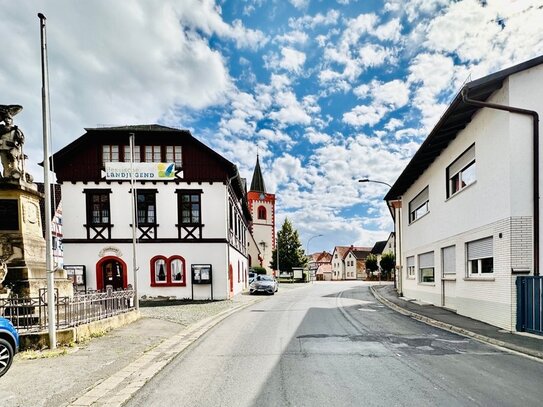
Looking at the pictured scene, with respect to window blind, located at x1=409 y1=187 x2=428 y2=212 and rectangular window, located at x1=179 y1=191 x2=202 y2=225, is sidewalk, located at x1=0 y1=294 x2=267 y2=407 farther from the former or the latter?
window blind, located at x1=409 y1=187 x2=428 y2=212

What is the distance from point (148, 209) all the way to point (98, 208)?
9.44ft

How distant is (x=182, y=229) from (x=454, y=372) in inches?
671

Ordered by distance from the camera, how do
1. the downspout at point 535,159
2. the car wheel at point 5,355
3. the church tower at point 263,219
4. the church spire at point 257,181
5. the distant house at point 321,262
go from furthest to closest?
the distant house at point 321,262, the church spire at point 257,181, the church tower at point 263,219, the downspout at point 535,159, the car wheel at point 5,355

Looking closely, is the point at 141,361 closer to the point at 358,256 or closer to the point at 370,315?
the point at 370,315

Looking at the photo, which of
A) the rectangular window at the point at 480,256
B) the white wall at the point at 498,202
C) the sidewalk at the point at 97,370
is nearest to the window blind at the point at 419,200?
the white wall at the point at 498,202

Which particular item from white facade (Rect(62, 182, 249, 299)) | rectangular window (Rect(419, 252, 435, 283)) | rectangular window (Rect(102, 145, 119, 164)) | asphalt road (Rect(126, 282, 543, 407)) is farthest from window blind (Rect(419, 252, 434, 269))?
rectangular window (Rect(102, 145, 119, 164))

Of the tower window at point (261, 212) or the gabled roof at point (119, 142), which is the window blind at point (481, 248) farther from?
the tower window at point (261, 212)

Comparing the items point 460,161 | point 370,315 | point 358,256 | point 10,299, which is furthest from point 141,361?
point 358,256

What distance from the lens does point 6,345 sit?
236 inches

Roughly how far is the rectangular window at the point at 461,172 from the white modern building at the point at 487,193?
3 cm

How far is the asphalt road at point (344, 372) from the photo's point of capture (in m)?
4.84

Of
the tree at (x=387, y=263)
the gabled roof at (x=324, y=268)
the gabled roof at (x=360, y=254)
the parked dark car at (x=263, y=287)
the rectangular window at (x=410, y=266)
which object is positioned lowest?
the gabled roof at (x=324, y=268)

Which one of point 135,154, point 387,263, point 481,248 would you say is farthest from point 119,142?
point 387,263

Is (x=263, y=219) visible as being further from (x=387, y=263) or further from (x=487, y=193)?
(x=487, y=193)
